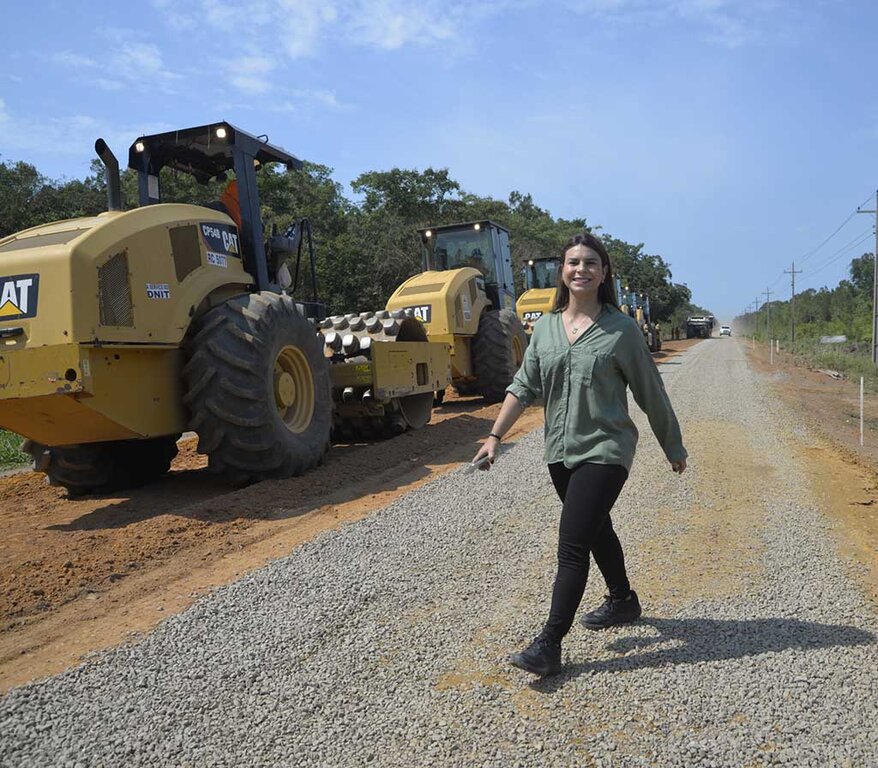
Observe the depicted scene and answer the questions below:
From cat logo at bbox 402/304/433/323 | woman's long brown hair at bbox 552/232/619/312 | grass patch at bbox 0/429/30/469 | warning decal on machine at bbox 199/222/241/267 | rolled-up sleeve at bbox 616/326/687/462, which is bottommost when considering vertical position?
grass patch at bbox 0/429/30/469

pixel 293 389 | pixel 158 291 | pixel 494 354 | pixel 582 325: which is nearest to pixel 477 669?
pixel 582 325

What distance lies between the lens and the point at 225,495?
21.3ft

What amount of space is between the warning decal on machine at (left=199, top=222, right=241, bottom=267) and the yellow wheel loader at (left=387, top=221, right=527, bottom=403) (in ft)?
16.4

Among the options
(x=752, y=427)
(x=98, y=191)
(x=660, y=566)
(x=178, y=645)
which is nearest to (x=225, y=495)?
(x=178, y=645)

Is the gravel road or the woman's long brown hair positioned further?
the woman's long brown hair

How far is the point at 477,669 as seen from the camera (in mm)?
3154

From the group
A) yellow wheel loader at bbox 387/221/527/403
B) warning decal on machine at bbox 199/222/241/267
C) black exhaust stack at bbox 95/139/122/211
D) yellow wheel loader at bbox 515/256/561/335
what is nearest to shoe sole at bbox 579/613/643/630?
warning decal on machine at bbox 199/222/241/267

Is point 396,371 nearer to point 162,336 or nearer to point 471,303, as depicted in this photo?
point 162,336

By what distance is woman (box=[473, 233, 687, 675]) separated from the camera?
10.2 feet

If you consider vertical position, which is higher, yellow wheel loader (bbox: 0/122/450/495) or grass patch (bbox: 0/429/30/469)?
yellow wheel loader (bbox: 0/122/450/495)

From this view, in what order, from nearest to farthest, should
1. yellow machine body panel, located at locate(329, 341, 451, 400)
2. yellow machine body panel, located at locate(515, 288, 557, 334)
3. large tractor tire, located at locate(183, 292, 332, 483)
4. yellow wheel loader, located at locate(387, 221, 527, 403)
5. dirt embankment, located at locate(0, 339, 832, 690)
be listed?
dirt embankment, located at locate(0, 339, 832, 690) → large tractor tire, located at locate(183, 292, 332, 483) → yellow machine body panel, located at locate(329, 341, 451, 400) → yellow wheel loader, located at locate(387, 221, 527, 403) → yellow machine body panel, located at locate(515, 288, 557, 334)

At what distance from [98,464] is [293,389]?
1.90 meters

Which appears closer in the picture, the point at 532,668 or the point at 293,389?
the point at 532,668

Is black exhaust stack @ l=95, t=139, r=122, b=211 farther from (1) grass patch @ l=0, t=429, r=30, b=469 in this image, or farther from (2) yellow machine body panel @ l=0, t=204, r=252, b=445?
(1) grass patch @ l=0, t=429, r=30, b=469
